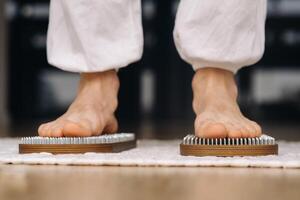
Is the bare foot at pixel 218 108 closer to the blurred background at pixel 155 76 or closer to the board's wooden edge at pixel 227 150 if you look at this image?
the board's wooden edge at pixel 227 150

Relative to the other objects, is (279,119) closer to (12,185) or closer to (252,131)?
(252,131)

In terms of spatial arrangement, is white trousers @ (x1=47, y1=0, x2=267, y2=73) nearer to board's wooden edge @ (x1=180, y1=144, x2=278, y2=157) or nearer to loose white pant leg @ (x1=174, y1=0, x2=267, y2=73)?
loose white pant leg @ (x1=174, y1=0, x2=267, y2=73)

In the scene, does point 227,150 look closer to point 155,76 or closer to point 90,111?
point 90,111

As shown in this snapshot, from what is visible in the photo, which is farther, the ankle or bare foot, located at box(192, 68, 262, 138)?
the ankle

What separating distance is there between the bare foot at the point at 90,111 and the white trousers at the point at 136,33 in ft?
0.19

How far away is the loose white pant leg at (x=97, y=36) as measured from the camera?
1.23 metres

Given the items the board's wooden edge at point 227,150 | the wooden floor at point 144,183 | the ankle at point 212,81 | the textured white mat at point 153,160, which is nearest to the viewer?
the wooden floor at point 144,183

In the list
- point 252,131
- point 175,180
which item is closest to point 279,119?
point 252,131

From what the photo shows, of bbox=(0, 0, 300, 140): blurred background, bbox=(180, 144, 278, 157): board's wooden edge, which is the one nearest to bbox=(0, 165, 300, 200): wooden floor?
bbox=(180, 144, 278, 157): board's wooden edge

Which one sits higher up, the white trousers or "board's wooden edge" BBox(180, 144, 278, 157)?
the white trousers

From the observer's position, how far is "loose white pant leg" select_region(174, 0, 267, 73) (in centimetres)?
115

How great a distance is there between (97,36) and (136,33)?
0.25 feet

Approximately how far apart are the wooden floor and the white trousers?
0.28m

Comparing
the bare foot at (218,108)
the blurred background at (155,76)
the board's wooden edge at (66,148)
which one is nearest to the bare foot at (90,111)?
the board's wooden edge at (66,148)
